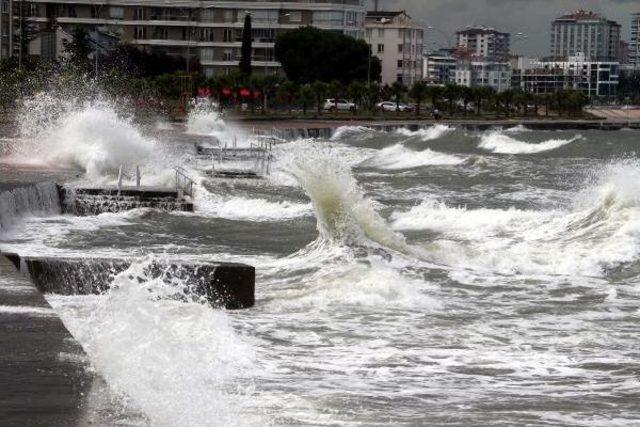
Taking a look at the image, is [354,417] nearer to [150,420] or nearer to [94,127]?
[150,420]

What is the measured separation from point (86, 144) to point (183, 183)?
18.4 feet

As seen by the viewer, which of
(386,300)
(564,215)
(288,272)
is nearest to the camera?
(386,300)

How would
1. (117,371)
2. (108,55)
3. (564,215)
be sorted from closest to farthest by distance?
(117,371) → (564,215) → (108,55)

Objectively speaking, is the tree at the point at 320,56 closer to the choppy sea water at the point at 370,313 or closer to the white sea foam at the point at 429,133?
the white sea foam at the point at 429,133

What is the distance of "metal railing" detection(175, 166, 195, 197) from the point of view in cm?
2837

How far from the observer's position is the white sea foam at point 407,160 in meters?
49.6

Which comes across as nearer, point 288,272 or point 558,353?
point 558,353

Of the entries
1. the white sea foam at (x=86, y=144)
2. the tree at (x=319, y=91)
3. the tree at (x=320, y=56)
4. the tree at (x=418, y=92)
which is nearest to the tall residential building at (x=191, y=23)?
the tree at (x=320, y=56)

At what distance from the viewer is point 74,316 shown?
40.4ft

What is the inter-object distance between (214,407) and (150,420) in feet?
3.31

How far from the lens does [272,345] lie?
12.2 metres

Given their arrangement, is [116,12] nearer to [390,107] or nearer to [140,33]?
[140,33]

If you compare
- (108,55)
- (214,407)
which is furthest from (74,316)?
(108,55)

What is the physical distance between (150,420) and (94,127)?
100 feet
